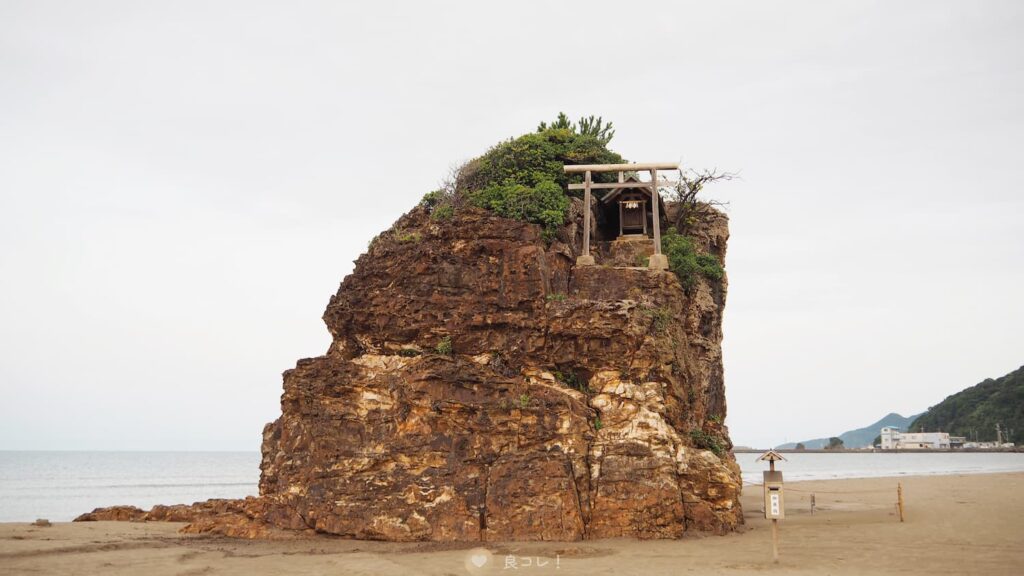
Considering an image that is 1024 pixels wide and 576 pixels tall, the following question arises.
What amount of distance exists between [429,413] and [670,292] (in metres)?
8.36

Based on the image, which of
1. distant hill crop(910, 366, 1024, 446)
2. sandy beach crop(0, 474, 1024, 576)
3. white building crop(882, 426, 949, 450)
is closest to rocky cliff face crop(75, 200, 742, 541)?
sandy beach crop(0, 474, 1024, 576)

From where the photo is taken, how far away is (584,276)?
23.9 meters

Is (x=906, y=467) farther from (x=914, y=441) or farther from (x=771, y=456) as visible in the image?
(x=771, y=456)

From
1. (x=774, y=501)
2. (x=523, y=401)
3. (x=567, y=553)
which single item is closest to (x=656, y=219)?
(x=523, y=401)

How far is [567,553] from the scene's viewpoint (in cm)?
1772

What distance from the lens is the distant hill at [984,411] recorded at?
116312 millimetres

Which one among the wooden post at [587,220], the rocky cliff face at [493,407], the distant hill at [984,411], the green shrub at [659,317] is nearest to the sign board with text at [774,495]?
the rocky cliff face at [493,407]

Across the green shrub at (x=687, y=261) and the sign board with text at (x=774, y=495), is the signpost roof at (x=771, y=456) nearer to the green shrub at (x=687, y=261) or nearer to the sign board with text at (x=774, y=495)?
the sign board with text at (x=774, y=495)

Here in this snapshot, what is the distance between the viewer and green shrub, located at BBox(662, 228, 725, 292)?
2598 cm

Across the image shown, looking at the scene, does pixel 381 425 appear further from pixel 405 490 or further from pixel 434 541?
pixel 434 541

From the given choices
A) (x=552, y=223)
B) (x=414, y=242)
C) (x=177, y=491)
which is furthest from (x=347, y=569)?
(x=177, y=491)

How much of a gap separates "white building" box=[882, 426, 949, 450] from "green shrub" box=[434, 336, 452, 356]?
444 feet

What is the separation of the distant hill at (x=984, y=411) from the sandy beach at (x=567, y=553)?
364 ft

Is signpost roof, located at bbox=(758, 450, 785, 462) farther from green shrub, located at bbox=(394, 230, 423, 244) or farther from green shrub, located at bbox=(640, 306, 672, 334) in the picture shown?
green shrub, located at bbox=(394, 230, 423, 244)
